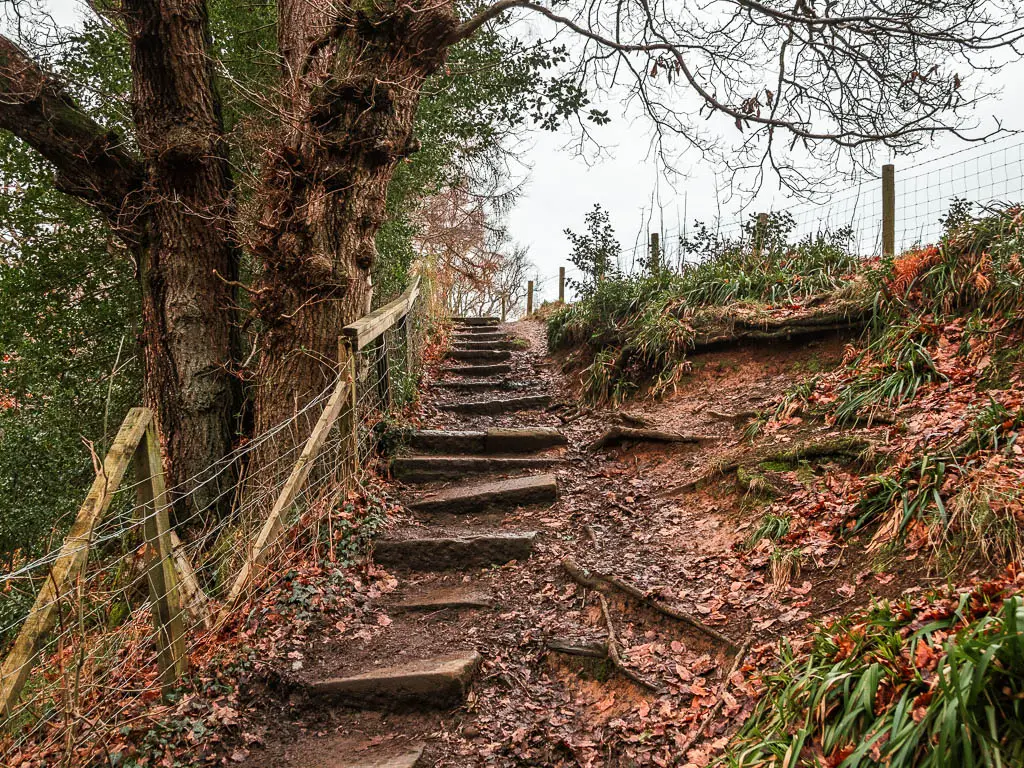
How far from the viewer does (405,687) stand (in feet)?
10.5

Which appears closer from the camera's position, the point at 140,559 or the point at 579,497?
the point at 140,559

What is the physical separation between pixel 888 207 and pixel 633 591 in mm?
6303

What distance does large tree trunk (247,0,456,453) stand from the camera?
459 centimetres

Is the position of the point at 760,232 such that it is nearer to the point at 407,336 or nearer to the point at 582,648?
the point at 407,336

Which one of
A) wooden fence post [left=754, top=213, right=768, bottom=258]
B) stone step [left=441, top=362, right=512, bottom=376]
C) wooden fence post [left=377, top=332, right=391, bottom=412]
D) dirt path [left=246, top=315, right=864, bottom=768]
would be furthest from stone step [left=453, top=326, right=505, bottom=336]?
dirt path [left=246, top=315, right=864, bottom=768]

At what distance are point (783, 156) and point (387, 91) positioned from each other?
366 centimetres

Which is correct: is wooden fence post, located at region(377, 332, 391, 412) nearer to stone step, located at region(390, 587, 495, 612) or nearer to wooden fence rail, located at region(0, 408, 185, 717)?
stone step, located at region(390, 587, 495, 612)

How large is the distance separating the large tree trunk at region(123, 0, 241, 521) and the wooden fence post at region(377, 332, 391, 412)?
1387 mm

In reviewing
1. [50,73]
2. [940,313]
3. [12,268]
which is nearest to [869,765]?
[940,313]

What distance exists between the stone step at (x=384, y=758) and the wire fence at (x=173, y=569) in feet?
3.19

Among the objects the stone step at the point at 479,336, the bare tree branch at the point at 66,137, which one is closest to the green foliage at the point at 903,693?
the bare tree branch at the point at 66,137

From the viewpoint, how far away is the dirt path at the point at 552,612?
9.55 ft

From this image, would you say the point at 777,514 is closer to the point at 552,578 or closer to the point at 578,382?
Result: the point at 552,578

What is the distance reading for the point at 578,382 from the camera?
7523 millimetres
